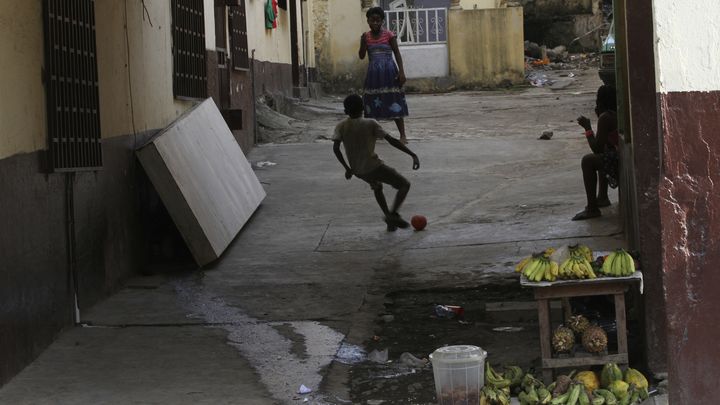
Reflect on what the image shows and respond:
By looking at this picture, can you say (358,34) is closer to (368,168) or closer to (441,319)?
(368,168)

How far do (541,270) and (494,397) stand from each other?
2.15 ft

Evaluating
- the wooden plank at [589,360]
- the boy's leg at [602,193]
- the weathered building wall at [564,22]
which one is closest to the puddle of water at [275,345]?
the wooden plank at [589,360]

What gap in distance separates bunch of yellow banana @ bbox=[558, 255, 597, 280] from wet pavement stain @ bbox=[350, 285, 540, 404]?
923mm

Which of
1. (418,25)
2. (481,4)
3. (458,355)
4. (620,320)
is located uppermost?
(481,4)

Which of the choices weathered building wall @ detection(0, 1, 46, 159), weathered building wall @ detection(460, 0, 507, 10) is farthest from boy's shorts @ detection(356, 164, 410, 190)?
weathered building wall @ detection(460, 0, 507, 10)

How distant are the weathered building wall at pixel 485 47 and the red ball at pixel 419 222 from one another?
1630cm

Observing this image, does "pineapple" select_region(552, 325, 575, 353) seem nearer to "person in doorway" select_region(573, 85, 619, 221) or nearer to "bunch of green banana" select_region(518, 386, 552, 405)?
"bunch of green banana" select_region(518, 386, 552, 405)

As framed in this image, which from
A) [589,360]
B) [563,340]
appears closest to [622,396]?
[589,360]

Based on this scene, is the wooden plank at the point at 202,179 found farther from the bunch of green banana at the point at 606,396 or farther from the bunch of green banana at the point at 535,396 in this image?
the bunch of green banana at the point at 606,396

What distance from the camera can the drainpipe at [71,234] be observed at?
7.04m

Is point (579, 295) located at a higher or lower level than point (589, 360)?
higher

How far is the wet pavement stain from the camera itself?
595 centimetres

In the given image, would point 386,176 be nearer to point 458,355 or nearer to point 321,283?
point 321,283

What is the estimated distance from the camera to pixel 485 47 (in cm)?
2595
